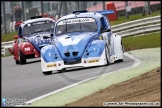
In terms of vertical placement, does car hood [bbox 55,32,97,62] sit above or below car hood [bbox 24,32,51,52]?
above

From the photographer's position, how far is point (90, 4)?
3216cm

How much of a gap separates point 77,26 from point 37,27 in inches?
235

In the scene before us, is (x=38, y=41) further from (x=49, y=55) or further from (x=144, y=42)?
(x=49, y=55)

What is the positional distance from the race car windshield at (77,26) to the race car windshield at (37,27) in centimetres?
537

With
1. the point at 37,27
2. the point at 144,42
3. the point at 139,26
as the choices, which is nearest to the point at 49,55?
the point at 37,27

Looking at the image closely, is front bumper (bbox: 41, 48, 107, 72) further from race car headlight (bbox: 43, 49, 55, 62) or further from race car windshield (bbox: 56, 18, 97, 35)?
race car windshield (bbox: 56, 18, 97, 35)

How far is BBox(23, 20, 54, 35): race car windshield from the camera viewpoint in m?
23.1

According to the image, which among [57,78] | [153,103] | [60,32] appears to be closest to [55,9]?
[60,32]

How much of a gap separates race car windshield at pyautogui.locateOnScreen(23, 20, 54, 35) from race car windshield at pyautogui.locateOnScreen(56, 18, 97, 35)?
5365 mm

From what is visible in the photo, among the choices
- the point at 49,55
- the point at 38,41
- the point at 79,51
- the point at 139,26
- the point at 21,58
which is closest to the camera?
the point at 79,51

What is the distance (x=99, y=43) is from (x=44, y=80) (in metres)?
2.59

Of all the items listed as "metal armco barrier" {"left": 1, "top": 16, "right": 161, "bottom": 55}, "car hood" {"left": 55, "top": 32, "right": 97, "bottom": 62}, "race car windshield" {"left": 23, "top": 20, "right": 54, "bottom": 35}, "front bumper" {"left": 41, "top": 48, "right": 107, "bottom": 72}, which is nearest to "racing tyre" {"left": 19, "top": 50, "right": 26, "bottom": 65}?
"race car windshield" {"left": 23, "top": 20, "right": 54, "bottom": 35}

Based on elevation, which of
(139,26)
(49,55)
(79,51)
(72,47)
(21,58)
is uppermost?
(72,47)

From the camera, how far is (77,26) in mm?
17484
